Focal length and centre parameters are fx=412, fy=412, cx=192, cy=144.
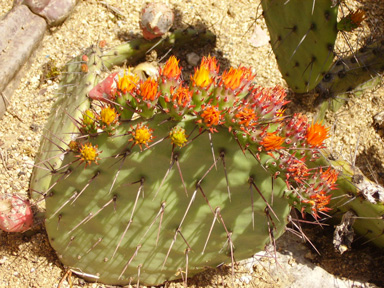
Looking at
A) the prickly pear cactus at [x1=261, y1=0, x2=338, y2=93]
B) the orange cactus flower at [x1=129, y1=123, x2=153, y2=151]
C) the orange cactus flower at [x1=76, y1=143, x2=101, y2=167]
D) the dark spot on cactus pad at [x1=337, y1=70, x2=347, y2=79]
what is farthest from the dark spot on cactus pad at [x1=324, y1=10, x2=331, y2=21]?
the orange cactus flower at [x1=76, y1=143, x2=101, y2=167]

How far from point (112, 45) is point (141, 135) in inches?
60.5

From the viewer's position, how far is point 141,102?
1288mm

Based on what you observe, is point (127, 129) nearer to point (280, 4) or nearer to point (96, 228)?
point (96, 228)

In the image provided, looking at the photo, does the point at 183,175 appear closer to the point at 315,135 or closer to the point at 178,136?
the point at 178,136

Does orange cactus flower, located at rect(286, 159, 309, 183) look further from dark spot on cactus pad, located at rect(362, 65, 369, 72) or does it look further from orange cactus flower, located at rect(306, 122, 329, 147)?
dark spot on cactus pad, located at rect(362, 65, 369, 72)

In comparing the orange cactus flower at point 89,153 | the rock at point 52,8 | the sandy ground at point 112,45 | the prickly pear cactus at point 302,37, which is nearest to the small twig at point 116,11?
the sandy ground at point 112,45

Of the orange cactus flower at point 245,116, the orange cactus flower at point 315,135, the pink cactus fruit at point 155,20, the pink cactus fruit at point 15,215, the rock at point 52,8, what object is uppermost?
the rock at point 52,8

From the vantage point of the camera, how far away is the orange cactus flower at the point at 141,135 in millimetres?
1269

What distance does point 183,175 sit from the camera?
4.59 feet

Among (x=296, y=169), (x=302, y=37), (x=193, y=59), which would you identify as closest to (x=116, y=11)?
(x=193, y=59)

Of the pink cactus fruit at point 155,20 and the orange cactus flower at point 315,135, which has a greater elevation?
the pink cactus fruit at point 155,20

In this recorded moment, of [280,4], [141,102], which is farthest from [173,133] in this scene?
[280,4]

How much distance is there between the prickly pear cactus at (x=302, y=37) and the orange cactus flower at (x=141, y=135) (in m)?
1.00

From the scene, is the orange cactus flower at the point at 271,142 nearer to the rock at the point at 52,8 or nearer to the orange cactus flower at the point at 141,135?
the orange cactus flower at the point at 141,135
